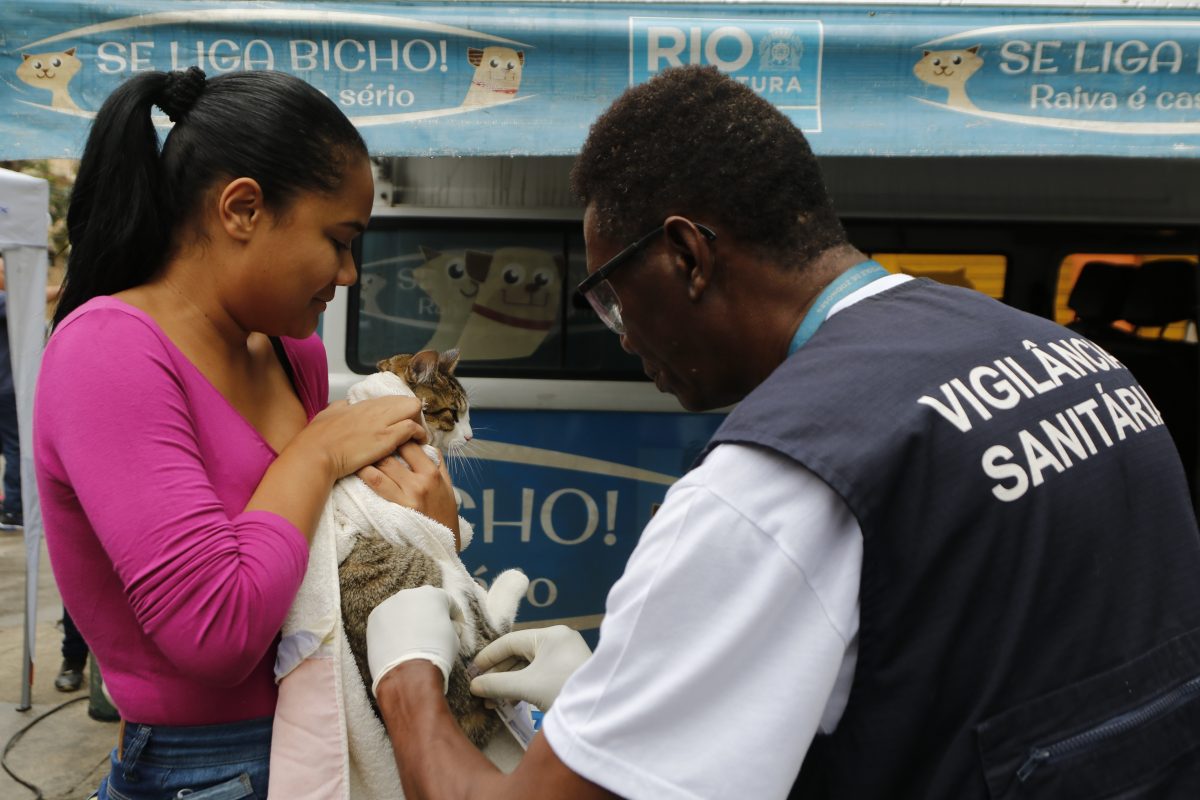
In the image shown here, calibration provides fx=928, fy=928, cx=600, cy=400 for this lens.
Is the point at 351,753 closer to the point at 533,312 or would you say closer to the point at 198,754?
the point at 198,754

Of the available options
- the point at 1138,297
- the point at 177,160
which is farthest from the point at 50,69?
the point at 1138,297

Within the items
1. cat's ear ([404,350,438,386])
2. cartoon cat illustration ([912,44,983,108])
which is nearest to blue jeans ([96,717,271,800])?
cat's ear ([404,350,438,386])

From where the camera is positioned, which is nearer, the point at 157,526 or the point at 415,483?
the point at 157,526

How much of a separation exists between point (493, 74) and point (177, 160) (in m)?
1.79

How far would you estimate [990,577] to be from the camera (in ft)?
2.88

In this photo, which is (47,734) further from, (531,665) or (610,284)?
(610,284)

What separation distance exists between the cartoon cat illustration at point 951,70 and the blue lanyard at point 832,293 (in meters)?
2.15

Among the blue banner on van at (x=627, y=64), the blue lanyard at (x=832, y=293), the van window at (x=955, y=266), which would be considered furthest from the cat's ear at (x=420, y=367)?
the van window at (x=955, y=266)

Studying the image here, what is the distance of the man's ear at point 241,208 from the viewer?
4.29 feet

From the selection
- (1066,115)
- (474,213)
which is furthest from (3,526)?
(1066,115)

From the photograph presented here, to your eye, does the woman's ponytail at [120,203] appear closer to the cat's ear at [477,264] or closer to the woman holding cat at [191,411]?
the woman holding cat at [191,411]

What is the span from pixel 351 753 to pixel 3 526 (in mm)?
7370

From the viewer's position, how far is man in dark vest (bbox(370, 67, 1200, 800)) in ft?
2.77

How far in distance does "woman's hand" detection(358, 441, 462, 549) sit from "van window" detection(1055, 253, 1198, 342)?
3.60 meters
